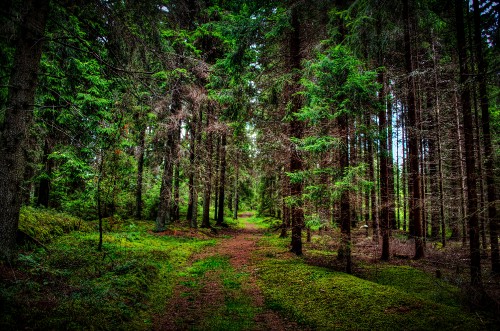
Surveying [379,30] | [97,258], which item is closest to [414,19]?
[379,30]

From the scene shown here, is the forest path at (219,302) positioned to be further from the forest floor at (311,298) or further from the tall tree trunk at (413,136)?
the tall tree trunk at (413,136)

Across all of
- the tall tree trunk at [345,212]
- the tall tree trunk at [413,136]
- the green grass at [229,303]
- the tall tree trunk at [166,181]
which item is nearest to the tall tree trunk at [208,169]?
the tall tree trunk at [166,181]

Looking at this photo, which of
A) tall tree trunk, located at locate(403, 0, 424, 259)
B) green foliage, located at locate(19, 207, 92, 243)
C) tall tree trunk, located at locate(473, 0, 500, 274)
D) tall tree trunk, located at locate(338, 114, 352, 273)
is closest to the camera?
tall tree trunk, located at locate(473, 0, 500, 274)

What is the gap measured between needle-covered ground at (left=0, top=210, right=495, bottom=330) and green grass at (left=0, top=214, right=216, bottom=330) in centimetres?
2

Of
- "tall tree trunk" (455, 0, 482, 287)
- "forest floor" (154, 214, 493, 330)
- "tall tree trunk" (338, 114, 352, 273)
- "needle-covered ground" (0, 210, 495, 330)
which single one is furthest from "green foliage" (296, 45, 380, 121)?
"needle-covered ground" (0, 210, 495, 330)

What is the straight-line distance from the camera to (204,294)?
663 centimetres

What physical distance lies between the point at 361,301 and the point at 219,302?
137 inches

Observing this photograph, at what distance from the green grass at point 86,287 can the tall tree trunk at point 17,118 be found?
1.06 meters

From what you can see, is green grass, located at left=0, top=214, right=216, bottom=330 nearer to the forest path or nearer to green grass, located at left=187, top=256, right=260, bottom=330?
the forest path

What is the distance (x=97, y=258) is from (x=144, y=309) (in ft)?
11.0

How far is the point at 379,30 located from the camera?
1099 centimetres

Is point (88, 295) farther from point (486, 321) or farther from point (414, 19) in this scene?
point (414, 19)

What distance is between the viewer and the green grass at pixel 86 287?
12.8ft

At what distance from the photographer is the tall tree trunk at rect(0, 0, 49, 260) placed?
538 cm
